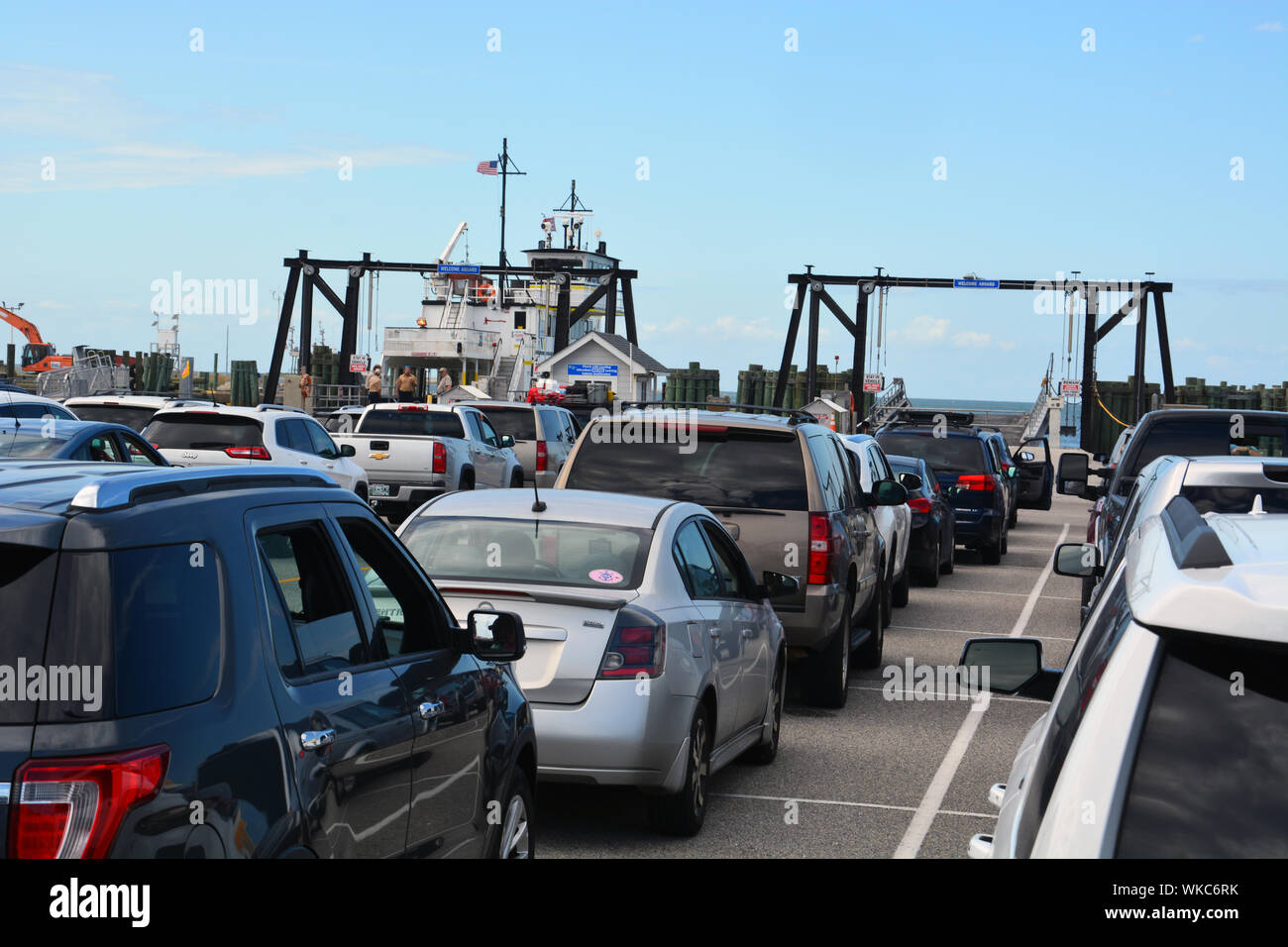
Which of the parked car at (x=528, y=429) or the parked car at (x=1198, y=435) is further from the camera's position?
the parked car at (x=528, y=429)

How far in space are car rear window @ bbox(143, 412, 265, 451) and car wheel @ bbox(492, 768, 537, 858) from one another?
14303 mm

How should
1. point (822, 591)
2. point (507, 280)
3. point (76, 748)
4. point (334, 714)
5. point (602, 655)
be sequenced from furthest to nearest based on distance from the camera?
point (507, 280)
point (822, 591)
point (602, 655)
point (334, 714)
point (76, 748)

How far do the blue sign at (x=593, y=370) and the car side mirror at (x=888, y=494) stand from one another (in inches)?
1714

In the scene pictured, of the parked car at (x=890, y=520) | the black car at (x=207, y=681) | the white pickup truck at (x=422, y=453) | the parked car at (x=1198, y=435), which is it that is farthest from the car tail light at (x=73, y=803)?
the white pickup truck at (x=422, y=453)

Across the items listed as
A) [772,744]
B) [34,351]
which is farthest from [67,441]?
[34,351]

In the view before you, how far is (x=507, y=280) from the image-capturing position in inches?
2478

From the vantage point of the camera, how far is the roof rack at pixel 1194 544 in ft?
8.16

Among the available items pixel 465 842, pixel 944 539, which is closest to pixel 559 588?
pixel 465 842

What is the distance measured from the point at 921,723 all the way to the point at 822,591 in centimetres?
109

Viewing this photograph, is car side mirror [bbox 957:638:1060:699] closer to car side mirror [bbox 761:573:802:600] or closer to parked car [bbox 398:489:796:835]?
parked car [bbox 398:489:796:835]

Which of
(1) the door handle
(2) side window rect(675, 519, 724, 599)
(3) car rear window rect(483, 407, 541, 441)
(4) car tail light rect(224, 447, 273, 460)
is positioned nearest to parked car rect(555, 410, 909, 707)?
A: (2) side window rect(675, 519, 724, 599)

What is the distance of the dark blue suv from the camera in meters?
22.7

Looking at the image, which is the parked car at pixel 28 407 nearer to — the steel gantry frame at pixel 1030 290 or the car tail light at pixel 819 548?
the car tail light at pixel 819 548

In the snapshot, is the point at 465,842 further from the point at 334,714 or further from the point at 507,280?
the point at 507,280
